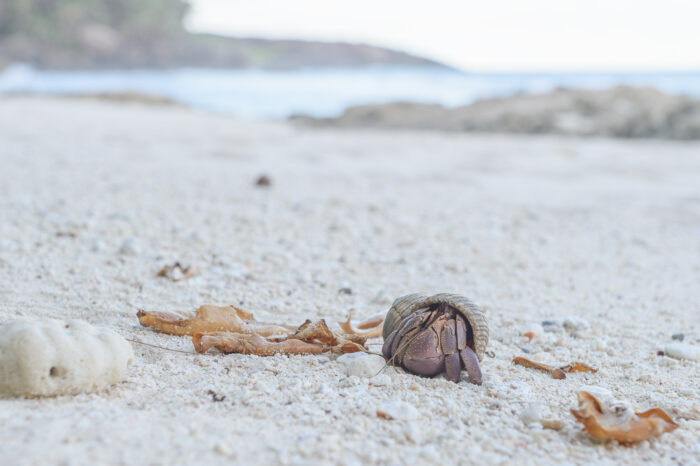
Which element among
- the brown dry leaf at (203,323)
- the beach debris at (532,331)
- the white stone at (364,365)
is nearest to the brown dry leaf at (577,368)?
the beach debris at (532,331)

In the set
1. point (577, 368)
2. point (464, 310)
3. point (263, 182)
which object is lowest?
point (577, 368)

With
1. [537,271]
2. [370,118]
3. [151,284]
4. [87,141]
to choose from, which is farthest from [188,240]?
[370,118]

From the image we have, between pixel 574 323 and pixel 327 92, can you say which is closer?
pixel 574 323

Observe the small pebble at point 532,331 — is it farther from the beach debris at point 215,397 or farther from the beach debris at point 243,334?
the beach debris at point 215,397

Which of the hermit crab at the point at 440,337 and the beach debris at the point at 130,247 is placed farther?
the beach debris at the point at 130,247

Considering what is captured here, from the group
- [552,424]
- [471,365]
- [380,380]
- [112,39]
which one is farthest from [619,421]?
[112,39]

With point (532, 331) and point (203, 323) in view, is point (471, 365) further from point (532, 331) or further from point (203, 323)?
point (203, 323)

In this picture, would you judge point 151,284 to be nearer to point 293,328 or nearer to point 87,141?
point 293,328
